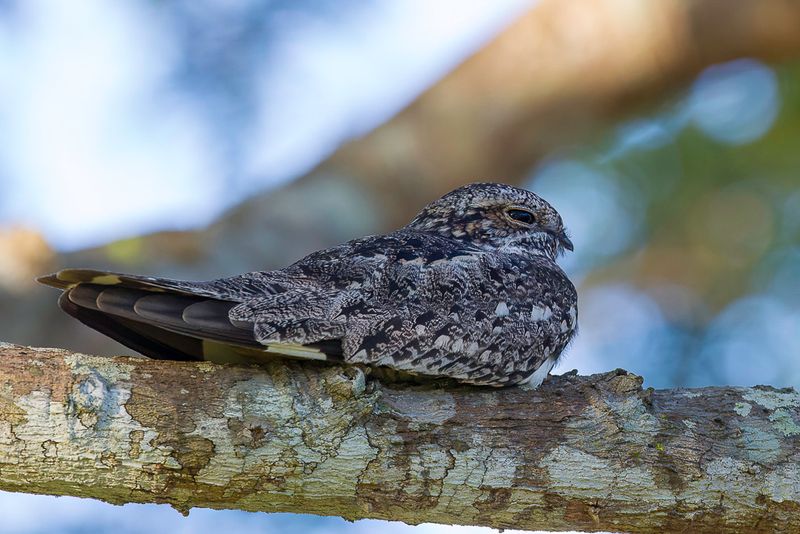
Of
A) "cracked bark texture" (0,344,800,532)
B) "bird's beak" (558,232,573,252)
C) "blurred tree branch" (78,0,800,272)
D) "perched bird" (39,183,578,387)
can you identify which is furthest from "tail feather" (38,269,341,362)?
"blurred tree branch" (78,0,800,272)

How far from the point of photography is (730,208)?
7844mm

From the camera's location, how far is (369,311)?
3031 mm

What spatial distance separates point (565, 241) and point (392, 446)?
76.1 inches

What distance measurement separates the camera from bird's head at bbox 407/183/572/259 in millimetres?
4172

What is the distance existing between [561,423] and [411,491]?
0.53m

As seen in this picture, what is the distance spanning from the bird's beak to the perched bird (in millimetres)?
691

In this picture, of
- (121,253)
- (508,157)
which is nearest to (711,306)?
(508,157)

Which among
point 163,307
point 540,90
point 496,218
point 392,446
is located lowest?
point 392,446

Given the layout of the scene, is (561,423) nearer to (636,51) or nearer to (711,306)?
(636,51)

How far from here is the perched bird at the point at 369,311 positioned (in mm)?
2768

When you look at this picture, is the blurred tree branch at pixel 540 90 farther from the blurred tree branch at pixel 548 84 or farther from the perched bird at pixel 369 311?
the perched bird at pixel 369 311

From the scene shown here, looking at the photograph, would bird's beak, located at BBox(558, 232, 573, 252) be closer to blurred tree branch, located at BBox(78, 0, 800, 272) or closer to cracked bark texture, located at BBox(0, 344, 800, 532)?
cracked bark texture, located at BBox(0, 344, 800, 532)

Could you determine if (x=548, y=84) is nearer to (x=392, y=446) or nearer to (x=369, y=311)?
(x=369, y=311)

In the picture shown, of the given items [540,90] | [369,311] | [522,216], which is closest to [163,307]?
[369,311]
